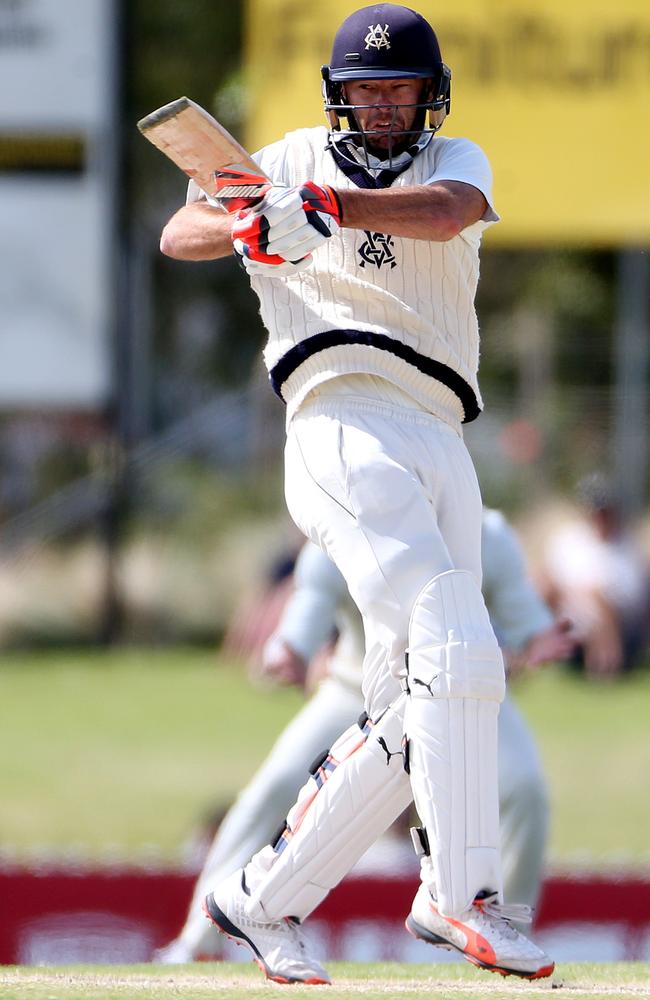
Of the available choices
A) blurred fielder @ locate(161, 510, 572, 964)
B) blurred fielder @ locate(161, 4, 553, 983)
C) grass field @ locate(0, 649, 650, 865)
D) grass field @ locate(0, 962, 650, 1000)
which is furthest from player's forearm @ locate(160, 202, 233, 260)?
grass field @ locate(0, 649, 650, 865)

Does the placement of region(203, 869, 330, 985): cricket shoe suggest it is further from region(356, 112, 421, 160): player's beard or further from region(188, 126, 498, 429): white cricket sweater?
region(356, 112, 421, 160): player's beard

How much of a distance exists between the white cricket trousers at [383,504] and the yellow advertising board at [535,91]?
26.5ft

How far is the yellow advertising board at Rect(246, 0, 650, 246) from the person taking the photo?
11.4 m

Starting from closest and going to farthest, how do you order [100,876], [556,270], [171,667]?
[100,876] < [171,667] < [556,270]

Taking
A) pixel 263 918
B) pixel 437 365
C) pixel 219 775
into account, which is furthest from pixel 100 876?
pixel 219 775

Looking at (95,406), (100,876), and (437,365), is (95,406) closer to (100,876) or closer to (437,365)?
(100,876)

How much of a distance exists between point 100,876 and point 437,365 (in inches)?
107

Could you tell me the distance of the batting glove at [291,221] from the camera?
10.6ft

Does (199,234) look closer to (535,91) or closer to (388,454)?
(388,454)

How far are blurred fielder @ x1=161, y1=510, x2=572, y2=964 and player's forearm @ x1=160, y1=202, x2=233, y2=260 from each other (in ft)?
5.85

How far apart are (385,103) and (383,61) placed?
8 cm

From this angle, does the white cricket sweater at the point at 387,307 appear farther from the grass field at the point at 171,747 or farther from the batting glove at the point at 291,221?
the grass field at the point at 171,747

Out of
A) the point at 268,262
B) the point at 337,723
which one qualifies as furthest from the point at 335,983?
the point at 337,723

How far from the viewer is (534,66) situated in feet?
37.9
